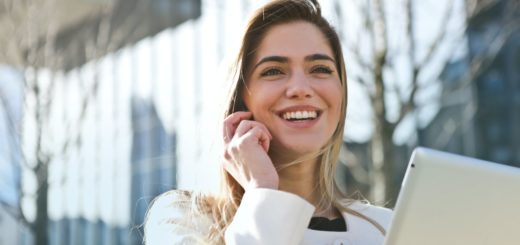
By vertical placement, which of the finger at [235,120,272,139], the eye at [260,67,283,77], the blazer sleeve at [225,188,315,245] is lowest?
the blazer sleeve at [225,188,315,245]

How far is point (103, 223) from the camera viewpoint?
18.7m

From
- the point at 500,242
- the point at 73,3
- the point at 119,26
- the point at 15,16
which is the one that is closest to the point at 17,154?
the point at 15,16

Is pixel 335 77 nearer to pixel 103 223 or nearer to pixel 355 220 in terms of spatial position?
pixel 355 220

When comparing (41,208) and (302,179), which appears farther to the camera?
(41,208)

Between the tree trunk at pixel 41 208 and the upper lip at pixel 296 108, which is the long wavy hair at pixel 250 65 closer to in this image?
the upper lip at pixel 296 108

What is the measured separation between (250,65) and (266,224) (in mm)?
572

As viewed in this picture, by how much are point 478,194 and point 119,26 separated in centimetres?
955

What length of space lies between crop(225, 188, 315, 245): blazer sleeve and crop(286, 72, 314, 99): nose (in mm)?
328

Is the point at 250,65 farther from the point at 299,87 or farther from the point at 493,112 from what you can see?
the point at 493,112

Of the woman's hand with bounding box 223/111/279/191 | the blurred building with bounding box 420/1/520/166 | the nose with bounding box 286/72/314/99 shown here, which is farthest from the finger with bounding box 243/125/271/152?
the blurred building with bounding box 420/1/520/166

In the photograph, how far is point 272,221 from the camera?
188cm

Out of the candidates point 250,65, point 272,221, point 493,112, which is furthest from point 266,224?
point 493,112

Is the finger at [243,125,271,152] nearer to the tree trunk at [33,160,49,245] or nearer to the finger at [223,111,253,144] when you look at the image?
the finger at [223,111,253,144]

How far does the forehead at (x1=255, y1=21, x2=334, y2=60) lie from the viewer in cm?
224
